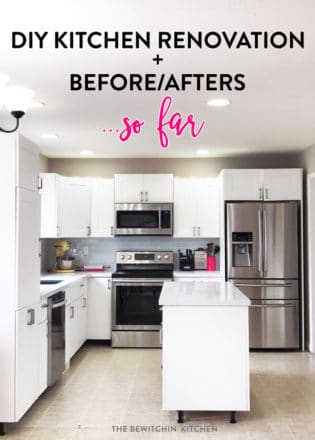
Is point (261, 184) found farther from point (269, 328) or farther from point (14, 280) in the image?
point (14, 280)

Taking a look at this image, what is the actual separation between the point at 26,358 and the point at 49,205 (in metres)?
2.54

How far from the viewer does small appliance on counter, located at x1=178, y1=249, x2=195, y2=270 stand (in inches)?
246

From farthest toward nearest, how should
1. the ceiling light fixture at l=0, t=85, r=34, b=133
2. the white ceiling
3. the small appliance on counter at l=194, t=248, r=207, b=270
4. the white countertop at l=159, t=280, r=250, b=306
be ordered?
the small appliance on counter at l=194, t=248, r=207, b=270 < the white countertop at l=159, t=280, r=250, b=306 < the ceiling light fixture at l=0, t=85, r=34, b=133 < the white ceiling

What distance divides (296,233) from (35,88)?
11.4ft

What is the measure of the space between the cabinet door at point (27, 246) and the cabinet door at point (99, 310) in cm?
227

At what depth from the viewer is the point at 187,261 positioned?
6.25m

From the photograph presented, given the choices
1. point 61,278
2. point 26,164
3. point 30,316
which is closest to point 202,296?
point 30,316

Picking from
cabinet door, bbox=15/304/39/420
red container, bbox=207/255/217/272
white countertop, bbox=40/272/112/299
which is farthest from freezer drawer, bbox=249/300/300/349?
cabinet door, bbox=15/304/39/420

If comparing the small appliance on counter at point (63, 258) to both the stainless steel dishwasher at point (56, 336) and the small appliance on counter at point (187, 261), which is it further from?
the stainless steel dishwasher at point (56, 336)

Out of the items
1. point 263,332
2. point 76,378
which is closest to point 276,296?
point 263,332

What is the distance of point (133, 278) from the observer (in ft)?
19.2

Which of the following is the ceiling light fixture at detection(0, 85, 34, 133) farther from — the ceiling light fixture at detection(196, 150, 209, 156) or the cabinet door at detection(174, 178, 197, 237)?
the cabinet door at detection(174, 178, 197, 237)

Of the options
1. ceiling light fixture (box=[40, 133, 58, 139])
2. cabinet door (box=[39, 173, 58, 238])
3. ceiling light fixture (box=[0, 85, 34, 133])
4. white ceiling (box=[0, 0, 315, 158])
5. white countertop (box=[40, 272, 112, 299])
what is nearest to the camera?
white ceiling (box=[0, 0, 315, 158])

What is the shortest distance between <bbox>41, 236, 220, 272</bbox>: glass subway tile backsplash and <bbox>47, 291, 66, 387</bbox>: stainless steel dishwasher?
A: 1962 mm
